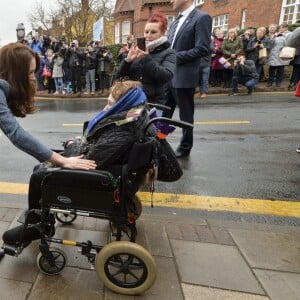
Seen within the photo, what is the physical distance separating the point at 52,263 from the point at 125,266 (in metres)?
0.52

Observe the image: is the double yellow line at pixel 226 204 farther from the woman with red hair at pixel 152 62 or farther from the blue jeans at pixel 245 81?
the blue jeans at pixel 245 81

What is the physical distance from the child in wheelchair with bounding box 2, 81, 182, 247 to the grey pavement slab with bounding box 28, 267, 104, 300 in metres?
0.32

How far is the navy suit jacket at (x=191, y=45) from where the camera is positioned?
420 centimetres

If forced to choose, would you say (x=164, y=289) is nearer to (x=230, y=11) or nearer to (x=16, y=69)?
(x=16, y=69)

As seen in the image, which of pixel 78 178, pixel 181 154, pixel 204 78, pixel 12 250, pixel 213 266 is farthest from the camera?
pixel 204 78

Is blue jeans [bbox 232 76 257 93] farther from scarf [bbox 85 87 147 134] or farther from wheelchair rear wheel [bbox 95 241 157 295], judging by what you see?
wheelchair rear wheel [bbox 95 241 157 295]

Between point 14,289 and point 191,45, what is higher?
point 191,45

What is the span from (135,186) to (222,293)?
900mm

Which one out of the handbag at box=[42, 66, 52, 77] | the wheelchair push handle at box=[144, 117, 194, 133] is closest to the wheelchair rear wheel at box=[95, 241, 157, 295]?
the wheelchair push handle at box=[144, 117, 194, 133]

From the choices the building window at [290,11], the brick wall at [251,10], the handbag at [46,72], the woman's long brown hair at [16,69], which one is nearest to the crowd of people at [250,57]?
the handbag at [46,72]

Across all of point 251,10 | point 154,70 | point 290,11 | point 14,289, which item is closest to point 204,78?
point 154,70

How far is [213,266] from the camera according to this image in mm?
2402

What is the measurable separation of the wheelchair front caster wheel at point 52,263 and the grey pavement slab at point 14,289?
5.5 inches

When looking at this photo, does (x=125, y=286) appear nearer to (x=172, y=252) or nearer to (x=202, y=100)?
(x=172, y=252)
